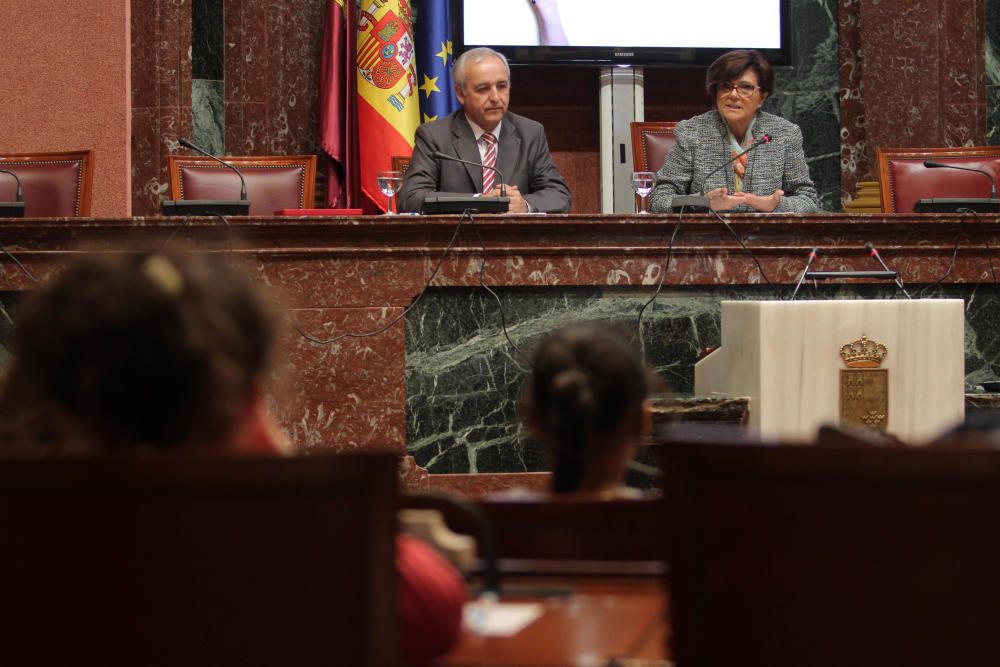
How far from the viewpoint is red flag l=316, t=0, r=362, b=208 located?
6266 millimetres

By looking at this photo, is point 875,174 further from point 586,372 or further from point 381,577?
point 381,577

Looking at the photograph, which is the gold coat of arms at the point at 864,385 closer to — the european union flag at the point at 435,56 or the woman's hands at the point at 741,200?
the woman's hands at the point at 741,200

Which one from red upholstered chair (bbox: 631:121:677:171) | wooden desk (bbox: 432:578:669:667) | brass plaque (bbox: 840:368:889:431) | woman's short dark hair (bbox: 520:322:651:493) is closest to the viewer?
wooden desk (bbox: 432:578:669:667)

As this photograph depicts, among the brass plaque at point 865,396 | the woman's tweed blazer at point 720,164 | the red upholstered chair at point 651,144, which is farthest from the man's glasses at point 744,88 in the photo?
the brass plaque at point 865,396

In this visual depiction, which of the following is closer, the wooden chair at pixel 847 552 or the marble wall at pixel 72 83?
the wooden chair at pixel 847 552

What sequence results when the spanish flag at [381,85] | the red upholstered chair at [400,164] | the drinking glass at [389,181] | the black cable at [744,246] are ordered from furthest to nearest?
1. the spanish flag at [381,85]
2. the red upholstered chair at [400,164]
3. the drinking glass at [389,181]
4. the black cable at [744,246]

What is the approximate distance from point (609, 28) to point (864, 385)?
359cm

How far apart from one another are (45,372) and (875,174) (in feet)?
19.9

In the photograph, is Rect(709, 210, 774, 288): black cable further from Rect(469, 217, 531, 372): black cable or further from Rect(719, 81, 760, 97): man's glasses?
Rect(719, 81, 760, 97): man's glasses

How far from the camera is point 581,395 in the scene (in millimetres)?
1334

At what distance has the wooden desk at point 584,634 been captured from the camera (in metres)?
0.92

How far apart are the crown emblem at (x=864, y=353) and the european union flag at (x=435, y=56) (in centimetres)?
350

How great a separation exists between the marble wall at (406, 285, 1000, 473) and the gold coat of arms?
1.73 feet

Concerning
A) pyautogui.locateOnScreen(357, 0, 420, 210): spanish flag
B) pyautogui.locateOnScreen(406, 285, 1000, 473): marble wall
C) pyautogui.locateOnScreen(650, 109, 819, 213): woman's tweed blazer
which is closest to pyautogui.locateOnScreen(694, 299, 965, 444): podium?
pyautogui.locateOnScreen(406, 285, 1000, 473): marble wall
